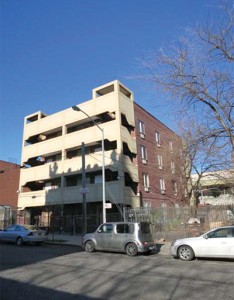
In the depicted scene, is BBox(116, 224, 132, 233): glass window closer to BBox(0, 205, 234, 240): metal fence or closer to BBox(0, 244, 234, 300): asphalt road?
BBox(0, 244, 234, 300): asphalt road

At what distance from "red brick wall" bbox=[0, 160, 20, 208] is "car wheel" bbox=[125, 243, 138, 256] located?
33.4m

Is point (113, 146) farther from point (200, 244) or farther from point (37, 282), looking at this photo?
point (37, 282)

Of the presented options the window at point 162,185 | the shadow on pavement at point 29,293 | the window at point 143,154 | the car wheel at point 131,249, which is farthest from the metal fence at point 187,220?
the shadow on pavement at point 29,293

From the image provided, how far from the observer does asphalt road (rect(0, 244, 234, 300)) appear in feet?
24.8

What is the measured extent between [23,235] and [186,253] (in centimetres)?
1208

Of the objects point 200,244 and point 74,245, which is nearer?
point 200,244

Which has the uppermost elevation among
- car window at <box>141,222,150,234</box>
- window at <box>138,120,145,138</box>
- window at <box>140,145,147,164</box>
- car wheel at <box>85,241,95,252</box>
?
window at <box>138,120,145,138</box>

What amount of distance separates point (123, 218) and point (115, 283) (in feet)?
54.2

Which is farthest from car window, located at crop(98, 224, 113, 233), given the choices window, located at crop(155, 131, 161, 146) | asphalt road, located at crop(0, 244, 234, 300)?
window, located at crop(155, 131, 161, 146)

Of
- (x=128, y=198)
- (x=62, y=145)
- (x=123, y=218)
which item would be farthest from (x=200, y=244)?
(x=62, y=145)

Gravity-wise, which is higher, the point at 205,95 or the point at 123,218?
the point at 205,95

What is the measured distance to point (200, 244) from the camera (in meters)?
13.5

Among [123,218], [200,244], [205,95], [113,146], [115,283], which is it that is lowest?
[115,283]

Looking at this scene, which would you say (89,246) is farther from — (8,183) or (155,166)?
(8,183)
